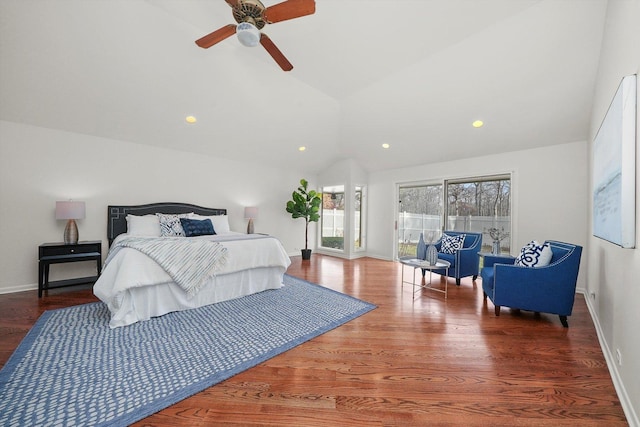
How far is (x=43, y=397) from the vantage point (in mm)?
1483

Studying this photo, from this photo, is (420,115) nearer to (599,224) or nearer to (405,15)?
(405,15)

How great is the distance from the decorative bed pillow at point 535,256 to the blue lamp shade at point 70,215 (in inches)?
230

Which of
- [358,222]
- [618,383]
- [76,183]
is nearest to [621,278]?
[618,383]

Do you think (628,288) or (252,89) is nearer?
(628,288)

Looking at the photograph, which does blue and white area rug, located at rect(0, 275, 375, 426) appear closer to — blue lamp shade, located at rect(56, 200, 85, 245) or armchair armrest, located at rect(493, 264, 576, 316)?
blue lamp shade, located at rect(56, 200, 85, 245)

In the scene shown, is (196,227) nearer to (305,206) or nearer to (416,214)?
(305,206)

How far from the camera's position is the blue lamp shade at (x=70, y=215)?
11.2 feet

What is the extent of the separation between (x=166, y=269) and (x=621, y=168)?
3745 mm

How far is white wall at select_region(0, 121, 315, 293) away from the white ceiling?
0.91ft

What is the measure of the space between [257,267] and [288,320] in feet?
3.45

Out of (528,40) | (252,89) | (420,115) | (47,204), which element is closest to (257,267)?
(252,89)

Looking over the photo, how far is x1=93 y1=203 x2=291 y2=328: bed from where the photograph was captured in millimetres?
2467

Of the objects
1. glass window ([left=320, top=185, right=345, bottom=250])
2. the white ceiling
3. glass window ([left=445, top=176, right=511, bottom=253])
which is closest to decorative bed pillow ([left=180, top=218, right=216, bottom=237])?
the white ceiling

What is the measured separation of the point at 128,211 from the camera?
165 inches
